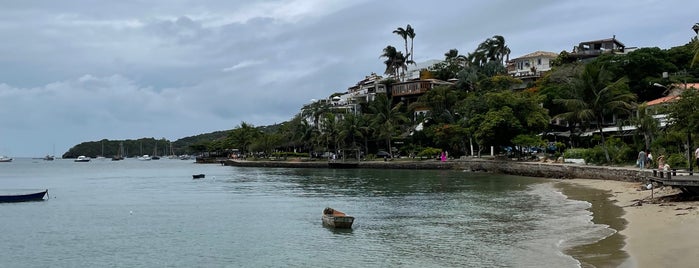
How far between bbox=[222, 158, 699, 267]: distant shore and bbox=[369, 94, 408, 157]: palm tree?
34928 mm

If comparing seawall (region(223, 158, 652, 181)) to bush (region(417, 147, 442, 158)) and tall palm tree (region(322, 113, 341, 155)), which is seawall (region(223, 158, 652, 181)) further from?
tall palm tree (region(322, 113, 341, 155))

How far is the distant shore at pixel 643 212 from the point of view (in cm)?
1598

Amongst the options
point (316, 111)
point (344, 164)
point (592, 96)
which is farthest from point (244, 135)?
point (592, 96)

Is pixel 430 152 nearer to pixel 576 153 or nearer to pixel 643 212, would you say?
pixel 576 153

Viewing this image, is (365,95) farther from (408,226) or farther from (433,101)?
(408,226)

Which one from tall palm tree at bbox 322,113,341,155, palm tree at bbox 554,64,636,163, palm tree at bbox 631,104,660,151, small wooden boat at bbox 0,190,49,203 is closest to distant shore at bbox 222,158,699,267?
palm tree at bbox 631,104,660,151

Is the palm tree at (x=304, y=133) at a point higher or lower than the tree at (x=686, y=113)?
higher

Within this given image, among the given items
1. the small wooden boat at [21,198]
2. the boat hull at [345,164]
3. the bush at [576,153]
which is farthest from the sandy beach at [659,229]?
the boat hull at [345,164]

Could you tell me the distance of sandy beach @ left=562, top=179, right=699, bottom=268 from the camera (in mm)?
15523

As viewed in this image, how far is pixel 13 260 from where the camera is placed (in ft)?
68.7

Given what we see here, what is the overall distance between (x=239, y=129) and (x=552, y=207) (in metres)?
122

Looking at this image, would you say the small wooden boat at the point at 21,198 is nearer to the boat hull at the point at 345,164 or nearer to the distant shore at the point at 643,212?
the distant shore at the point at 643,212

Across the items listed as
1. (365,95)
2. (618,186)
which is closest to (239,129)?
(365,95)

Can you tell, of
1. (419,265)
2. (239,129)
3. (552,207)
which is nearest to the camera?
(419,265)
